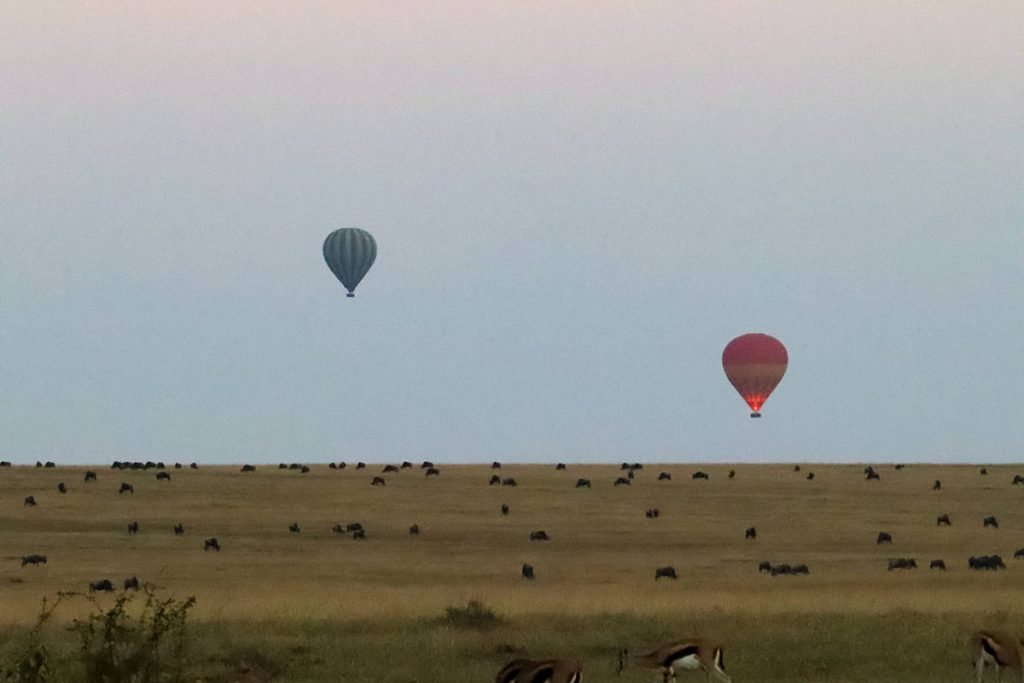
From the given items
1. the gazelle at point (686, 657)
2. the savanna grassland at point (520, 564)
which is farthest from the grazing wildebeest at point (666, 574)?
the gazelle at point (686, 657)

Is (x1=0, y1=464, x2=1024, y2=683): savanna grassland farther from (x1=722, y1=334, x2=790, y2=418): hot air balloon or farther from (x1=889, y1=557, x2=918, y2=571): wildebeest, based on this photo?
(x1=722, y1=334, x2=790, y2=418): hot air balloon

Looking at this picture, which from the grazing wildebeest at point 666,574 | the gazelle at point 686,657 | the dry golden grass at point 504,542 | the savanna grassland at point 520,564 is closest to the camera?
the gazelle at point 686,657

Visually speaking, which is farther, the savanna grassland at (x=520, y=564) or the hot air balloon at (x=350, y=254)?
the hot air balloon at (x=350, y=254)

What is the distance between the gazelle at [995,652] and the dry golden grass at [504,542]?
30.5 ft

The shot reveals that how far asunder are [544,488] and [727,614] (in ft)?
152

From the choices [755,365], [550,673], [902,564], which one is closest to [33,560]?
[902,564]

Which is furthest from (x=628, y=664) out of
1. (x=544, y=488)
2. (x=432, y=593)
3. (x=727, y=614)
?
(x=544, y=488)

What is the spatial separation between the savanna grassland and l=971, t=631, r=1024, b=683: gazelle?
145 centimetres

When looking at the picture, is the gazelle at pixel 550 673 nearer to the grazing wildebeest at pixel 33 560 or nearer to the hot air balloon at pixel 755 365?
the grazing wildebeest at pixel 33 560

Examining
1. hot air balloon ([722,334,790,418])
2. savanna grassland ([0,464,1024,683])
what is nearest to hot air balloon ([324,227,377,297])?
savanna grassland ([0,464,1024,683])

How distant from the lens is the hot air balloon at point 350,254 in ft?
259

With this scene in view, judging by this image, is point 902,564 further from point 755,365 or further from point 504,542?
point 755,365

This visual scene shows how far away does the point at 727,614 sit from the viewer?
32031 mm

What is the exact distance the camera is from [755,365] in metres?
80.0
